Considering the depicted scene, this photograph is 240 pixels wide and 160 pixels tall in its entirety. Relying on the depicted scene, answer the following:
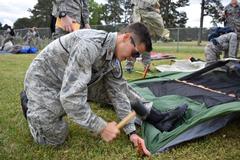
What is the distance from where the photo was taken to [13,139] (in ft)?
10.1

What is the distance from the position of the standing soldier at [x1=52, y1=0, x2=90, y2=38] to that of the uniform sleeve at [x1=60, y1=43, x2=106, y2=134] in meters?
1.78

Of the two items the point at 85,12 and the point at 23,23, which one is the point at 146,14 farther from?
the point at 23,23

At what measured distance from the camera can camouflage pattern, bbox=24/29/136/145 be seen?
2400 millimetres

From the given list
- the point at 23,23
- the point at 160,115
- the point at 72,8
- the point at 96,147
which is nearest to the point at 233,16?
the point at 72,8

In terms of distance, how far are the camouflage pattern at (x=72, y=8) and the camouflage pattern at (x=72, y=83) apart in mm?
1480

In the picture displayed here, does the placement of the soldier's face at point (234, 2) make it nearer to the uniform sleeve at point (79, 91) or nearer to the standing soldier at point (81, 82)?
the standing soldier at point (81, 82)

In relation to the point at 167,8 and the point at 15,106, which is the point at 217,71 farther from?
the point at 167,8

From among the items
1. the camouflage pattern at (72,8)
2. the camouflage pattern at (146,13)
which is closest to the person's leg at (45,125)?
the camouflage pattern at (72,8)

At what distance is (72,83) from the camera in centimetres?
239

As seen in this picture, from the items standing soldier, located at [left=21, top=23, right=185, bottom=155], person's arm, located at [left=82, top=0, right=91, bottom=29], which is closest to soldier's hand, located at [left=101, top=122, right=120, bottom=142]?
standing soldier, located at [left=21, top=23, right=185, bottom=155]

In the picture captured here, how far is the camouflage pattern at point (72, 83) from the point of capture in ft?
7.88

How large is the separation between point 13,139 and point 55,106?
22.9 inches

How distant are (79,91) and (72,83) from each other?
0.22ft

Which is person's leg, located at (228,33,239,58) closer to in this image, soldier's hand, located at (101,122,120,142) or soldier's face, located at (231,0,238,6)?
soldier's face, located at (231,0,238,6)
